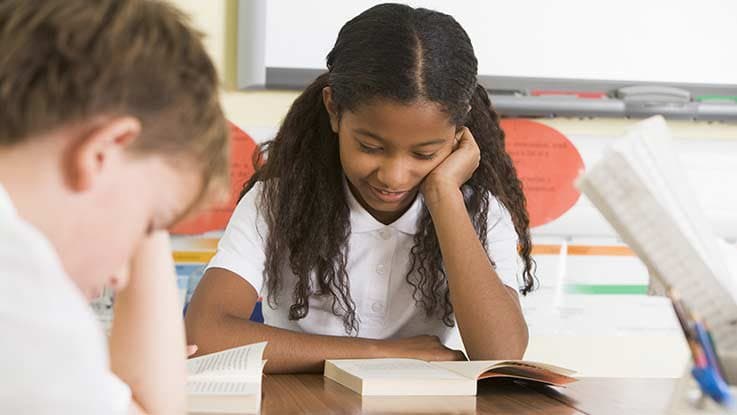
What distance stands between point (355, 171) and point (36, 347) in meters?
1.03

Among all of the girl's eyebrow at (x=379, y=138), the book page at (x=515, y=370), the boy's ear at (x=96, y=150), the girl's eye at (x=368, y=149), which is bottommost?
the book page at (x=515, y=370)

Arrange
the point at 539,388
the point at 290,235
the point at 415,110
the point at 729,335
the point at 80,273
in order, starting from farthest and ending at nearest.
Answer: the point at 290,235 → the point at 415,110 → the point at 539,388 → the point at 729,335 → the point at 80,273

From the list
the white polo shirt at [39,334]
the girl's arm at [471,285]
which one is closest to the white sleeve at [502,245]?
the girl's arm at [471,285]

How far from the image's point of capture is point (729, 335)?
2.74 feet

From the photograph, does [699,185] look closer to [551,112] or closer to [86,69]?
[551,112]

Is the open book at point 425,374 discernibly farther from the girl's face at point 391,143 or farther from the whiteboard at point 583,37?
the whiteboard at point 583,37

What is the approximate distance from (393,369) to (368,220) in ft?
1.52

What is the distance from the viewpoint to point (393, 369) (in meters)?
1.30

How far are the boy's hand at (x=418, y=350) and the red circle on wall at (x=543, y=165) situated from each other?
0.95m

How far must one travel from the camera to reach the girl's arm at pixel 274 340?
1.44 m

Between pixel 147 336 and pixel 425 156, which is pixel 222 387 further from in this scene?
pixel 425 156

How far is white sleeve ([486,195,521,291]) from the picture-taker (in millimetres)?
1777

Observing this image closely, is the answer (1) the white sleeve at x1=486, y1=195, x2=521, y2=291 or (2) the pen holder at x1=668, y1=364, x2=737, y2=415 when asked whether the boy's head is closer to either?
(2) the pen holder at x1=668, y1=364, x2=737, y2=415

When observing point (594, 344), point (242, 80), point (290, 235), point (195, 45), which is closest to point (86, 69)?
point (195, 45)
